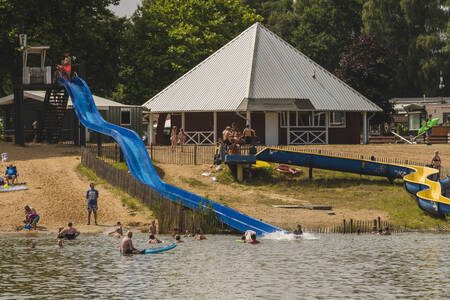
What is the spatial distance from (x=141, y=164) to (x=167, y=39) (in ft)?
98.9

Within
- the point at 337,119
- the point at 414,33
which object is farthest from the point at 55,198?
the point at 414,33

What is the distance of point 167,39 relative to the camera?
68.2 m

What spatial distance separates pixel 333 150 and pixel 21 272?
29.6m

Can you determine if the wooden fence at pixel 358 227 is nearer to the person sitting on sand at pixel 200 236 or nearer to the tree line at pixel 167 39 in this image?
the person sitting on sand at pixel 200 236

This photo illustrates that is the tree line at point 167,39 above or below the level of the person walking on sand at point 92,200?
above

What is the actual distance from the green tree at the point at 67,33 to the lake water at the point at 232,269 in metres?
31.0

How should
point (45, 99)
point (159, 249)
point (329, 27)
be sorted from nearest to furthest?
point (159, 249)
point (45, 99)
point (329, 27)

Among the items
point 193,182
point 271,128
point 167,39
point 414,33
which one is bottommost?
point 193,182

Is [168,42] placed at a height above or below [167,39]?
below

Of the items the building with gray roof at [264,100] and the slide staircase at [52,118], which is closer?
the slide staircase at [52,118]

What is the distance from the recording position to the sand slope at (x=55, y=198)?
34.4 m

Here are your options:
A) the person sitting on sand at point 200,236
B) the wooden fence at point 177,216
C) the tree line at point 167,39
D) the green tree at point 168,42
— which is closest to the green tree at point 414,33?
the tree line at point 167,39

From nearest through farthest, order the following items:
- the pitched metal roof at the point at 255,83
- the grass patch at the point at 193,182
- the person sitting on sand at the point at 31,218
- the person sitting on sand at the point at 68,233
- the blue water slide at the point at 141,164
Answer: the person sitting on sand at the point at 68,233 < the blue water slide at the point at 141,164 < the person sitting on sand at the point at 31,218 < the grass patch at the point at 193,182 < the pitched metal roof at the point at 255,83

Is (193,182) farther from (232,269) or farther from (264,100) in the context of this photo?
(232,269)
